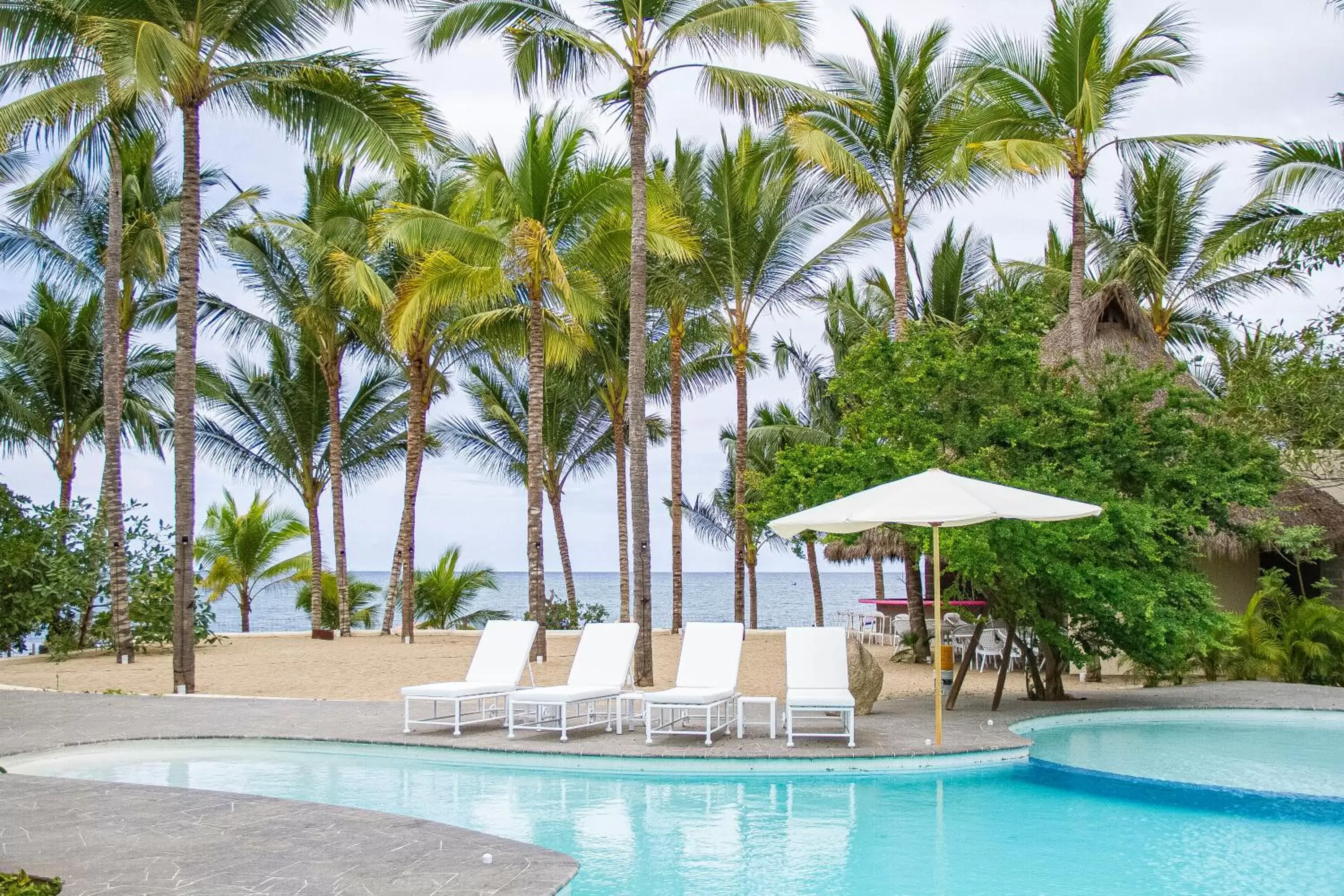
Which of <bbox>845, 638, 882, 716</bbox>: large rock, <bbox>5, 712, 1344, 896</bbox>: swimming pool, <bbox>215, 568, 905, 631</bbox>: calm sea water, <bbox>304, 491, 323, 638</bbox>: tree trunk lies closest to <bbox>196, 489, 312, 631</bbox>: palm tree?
<bbox>215, 568, 905, 631</bbox>: calm sea water

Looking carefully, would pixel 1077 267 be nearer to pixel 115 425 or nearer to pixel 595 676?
pixel 595 676

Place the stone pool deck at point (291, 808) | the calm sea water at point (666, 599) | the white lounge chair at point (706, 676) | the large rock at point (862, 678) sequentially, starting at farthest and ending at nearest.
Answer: the calm sea water at point (666, 599) < the large rock at point (862, 678) < the white lounge chair at point (706, 676) < the stone pool deck at point (291, 808)

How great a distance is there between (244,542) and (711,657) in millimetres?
20975

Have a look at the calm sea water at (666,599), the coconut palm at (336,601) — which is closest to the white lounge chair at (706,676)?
the coconut palm at (336,601)

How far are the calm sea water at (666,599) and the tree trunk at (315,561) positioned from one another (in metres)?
5.58

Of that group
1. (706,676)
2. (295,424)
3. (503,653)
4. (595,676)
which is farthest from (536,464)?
(295,424)

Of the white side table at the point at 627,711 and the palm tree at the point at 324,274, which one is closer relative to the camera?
the white side table at the point at 627,711

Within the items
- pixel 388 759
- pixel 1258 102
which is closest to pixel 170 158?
pixel 388 759

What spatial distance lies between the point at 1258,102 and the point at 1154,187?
7607 millimetres

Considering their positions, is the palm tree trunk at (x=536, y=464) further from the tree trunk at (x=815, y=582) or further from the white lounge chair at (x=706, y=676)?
the tree trunk at (x=815, y=582)

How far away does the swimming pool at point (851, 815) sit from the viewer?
6.03m

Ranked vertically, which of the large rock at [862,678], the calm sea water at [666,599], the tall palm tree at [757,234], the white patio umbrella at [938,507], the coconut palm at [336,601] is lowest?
the calm sea water at [666,599]

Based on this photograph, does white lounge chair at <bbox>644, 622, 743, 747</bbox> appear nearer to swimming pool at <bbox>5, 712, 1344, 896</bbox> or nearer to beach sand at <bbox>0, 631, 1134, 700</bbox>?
swimming pool at <bbox>5, 712, 1344, 896</bbox>

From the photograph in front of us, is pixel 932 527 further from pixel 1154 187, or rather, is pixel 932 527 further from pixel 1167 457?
pixel 1154 187
